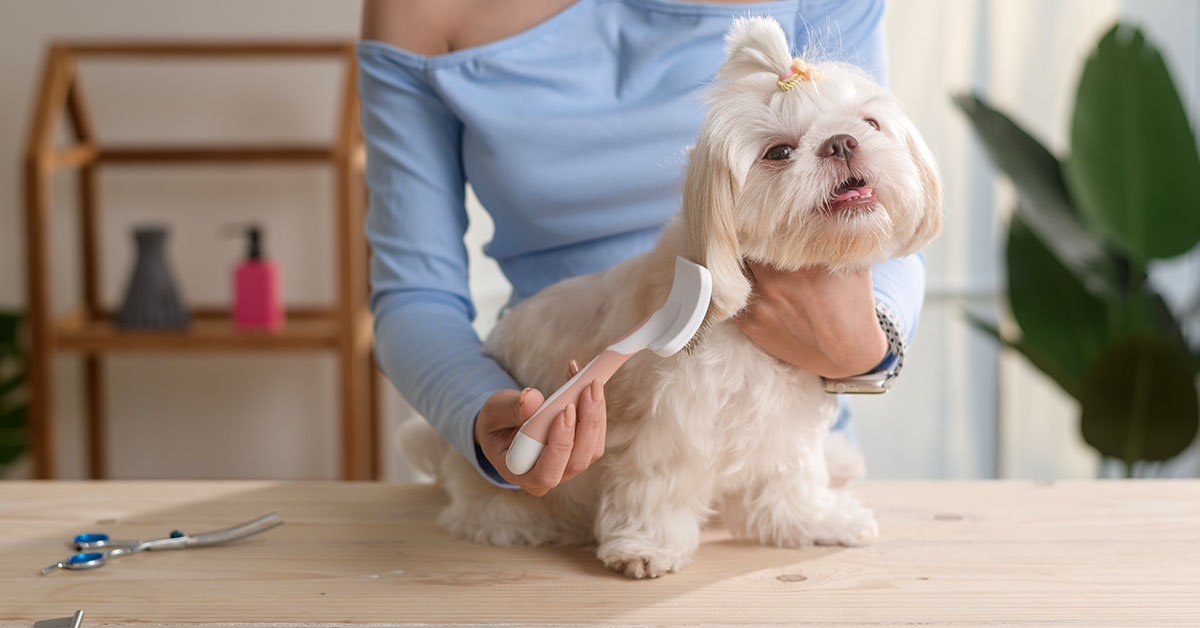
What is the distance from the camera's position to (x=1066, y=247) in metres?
2.07

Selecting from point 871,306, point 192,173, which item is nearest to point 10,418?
point 192,173

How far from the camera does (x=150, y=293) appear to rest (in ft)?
7.18

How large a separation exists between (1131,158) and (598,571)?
158 cm

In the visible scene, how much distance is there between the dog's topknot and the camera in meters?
0.74

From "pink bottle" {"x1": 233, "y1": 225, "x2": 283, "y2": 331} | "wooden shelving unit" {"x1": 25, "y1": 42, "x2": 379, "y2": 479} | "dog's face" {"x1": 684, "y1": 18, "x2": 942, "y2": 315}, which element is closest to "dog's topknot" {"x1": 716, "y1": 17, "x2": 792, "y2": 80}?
"dog's face" {"x1": 684, "y1": 18, "x2": 942, "y2": 315}

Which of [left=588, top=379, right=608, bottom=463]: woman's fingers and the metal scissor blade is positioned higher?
[left=588, top=379, right=608, bottom=463]: woman's fingers

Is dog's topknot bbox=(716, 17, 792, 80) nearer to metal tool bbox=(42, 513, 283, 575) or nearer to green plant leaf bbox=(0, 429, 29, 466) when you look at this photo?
metal tool bbox=(42, 513, 283, 575)

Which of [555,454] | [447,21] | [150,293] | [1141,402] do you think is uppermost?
[447,21]

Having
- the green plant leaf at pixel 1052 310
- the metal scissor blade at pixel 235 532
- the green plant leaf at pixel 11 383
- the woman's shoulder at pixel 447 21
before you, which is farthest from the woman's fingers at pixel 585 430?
the green plant leaf at pixel 11 383

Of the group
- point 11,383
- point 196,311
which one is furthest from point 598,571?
point 11,383

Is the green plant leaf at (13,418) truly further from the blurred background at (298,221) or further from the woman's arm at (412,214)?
the woman's arm at (412,214)

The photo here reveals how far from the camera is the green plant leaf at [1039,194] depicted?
2057mm

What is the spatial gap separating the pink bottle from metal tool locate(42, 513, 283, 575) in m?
1.32

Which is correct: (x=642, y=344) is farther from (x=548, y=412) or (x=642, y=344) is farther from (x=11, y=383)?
(x=11, y=383)
